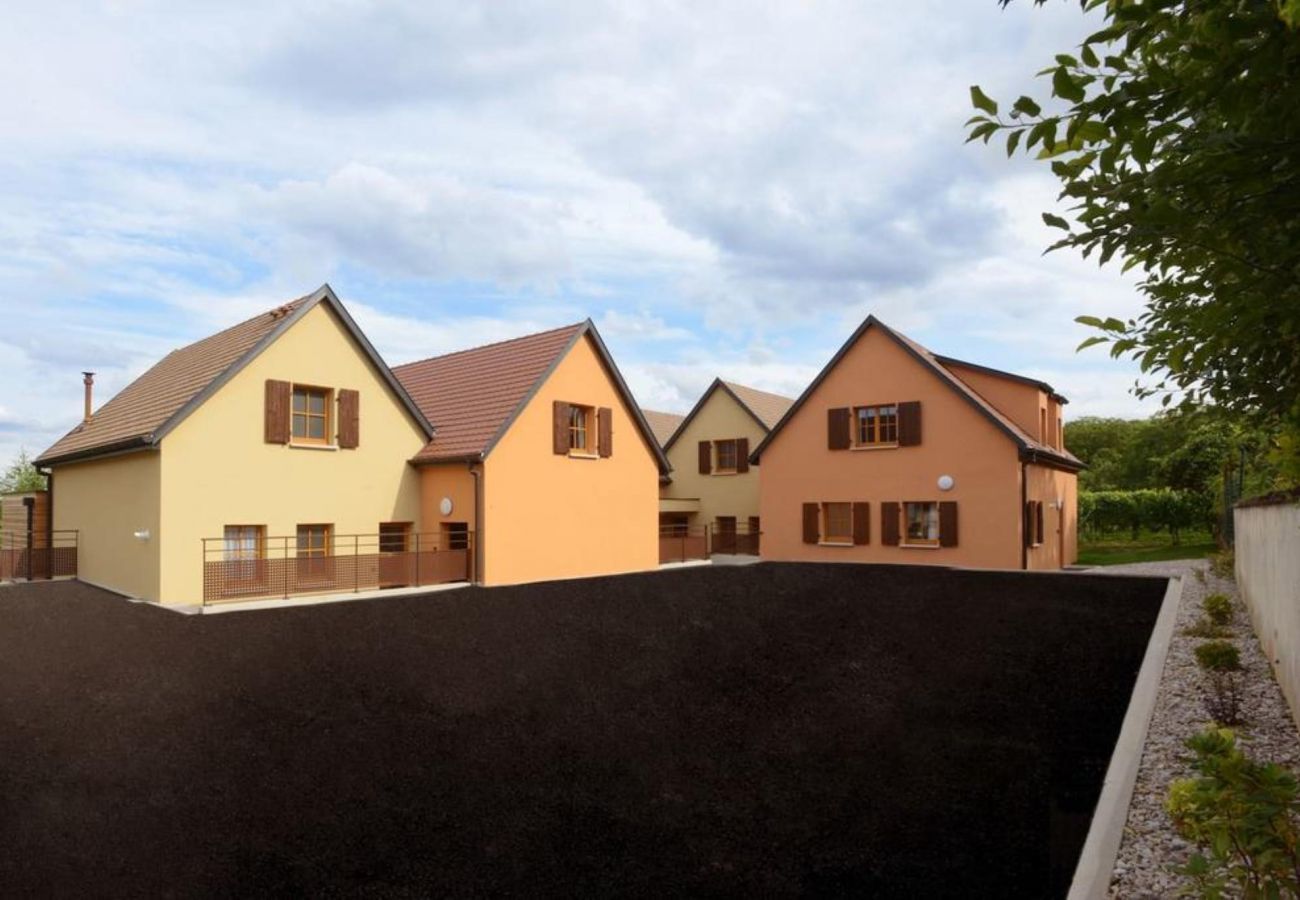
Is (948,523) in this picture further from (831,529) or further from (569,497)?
(569,497)

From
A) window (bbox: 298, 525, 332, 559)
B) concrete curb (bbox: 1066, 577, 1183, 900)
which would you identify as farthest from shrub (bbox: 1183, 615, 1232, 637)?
window (bbox: 298, 525, 332, 559)

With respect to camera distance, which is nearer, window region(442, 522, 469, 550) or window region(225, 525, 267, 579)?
window region(225, 525, 267, 579)

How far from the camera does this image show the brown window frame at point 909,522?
24.2m

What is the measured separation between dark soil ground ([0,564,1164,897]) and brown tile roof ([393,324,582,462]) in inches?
298

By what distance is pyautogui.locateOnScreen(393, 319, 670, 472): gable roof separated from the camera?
20.6 meters

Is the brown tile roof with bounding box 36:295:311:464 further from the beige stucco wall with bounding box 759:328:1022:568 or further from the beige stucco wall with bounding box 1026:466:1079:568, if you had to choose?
the beige stucco wall with bounding box 1026:466:1079:568

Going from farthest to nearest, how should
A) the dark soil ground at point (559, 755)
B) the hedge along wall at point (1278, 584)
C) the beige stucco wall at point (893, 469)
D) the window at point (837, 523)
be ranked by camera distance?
the window at point (837, 523) < the beige stucco wall at point (893, 469) < the hedge along wall at point (1278, 584) < the dark soil ground at point (559, 755)

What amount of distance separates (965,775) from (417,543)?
15.9m

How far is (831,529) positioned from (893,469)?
3.08 metres

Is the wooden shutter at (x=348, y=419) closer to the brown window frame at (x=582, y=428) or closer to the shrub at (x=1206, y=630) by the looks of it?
the brown window frame at (x=582, y=428)

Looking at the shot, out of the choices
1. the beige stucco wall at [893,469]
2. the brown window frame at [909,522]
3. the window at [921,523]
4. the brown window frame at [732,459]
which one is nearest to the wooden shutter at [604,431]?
the beige stucco wall at [893,469]

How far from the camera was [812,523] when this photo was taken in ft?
87.9

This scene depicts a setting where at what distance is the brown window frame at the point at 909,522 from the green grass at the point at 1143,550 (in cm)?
662

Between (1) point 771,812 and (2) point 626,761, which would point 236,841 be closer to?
(2) point 626,761
